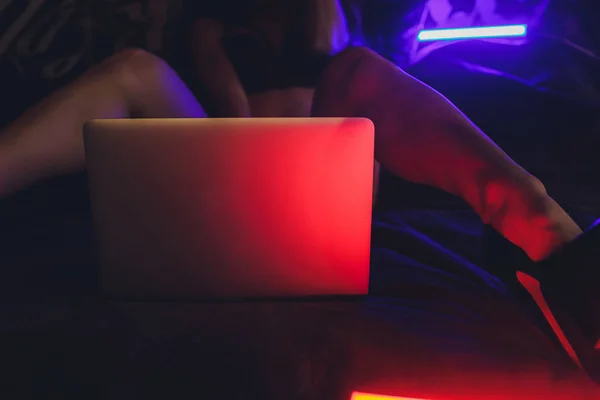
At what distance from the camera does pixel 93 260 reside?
0.85 m

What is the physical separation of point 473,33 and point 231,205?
117 cm

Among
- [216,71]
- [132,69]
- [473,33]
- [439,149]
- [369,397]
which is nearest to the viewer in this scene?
[369,397]

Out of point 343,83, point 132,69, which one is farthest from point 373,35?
point 132,69

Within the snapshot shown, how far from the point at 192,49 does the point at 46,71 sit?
0.42 m

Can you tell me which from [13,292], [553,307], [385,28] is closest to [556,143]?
[385,28]

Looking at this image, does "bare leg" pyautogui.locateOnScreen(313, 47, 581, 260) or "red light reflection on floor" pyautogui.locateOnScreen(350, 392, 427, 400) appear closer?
"red light reflection on floor" pyautogui.locateOnScreen(350, 392, 427, 400)

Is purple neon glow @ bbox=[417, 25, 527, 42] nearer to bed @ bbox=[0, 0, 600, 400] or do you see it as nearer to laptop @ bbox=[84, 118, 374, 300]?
bed @ bbox=[0, 0, 600, 400]

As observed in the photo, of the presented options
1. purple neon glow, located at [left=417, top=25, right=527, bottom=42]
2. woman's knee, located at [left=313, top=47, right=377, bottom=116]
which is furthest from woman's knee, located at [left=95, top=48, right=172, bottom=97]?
purple neon glow, located at [left=417, top=25, right=527, bottom=42]

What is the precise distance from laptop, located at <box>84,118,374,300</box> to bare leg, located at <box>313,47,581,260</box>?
0.59 ft

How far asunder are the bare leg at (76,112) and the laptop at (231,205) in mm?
277

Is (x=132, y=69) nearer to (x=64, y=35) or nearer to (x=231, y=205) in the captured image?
(x=231, y=205)

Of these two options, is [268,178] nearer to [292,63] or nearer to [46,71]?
[292,63]

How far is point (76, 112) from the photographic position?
0.90 meters

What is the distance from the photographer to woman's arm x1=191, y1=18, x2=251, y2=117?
1352mm
